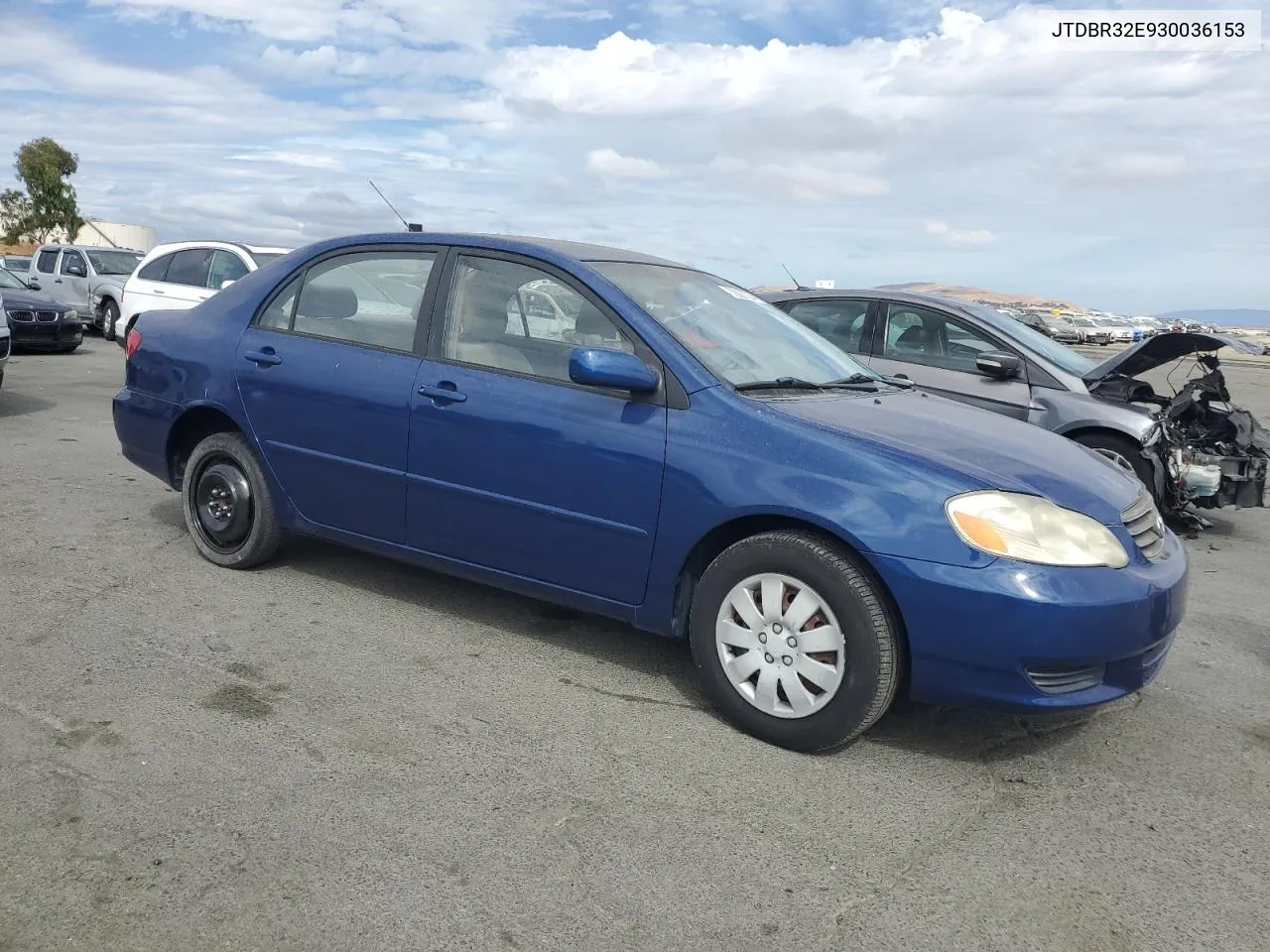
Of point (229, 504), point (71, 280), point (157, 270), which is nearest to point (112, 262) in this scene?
point (71, 280)

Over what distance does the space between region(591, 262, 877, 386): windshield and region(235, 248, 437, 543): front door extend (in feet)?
3.09

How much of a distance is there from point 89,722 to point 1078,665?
3.13 meters

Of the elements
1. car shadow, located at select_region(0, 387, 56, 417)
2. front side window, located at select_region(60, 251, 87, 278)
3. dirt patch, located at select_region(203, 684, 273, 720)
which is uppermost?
front side window, located at select_region(60, 251, 87, 278)

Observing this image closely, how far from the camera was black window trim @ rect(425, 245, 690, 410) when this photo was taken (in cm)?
395

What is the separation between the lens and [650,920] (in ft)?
8.80

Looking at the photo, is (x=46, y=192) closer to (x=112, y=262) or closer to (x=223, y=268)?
(x=112, y=262)

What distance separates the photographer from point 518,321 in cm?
440

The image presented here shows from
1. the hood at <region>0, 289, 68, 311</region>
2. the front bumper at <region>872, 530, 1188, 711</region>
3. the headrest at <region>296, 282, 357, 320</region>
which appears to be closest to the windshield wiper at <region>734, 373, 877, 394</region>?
the front bumper at <region>872, 530, 1188, 711</region>

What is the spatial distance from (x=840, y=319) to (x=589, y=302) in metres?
4.50

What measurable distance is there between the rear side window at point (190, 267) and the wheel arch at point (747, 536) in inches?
455

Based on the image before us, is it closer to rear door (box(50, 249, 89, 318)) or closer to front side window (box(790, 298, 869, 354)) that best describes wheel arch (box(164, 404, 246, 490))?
front side window (box(790, 298, 869, 354))

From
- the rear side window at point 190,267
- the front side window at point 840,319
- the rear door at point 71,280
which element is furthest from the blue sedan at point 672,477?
the rear door at point 71,280

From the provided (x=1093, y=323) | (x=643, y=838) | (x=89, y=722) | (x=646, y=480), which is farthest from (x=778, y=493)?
(x=1093, y=323)

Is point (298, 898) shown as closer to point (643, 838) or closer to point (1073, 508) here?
point (643, 838)
